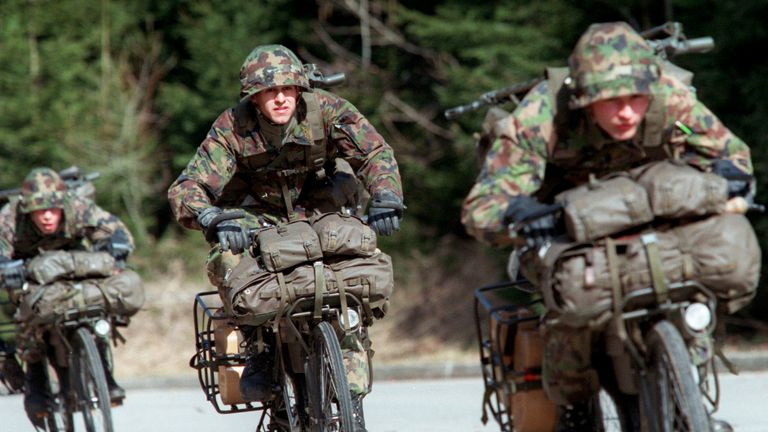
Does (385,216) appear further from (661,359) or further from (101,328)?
(101,328)

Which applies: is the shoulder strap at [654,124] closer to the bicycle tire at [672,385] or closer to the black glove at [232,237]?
the bicycle tire at [672,385]

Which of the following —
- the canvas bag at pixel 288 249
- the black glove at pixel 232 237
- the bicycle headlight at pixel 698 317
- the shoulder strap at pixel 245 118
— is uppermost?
the shoulder strap at pixel 245 118

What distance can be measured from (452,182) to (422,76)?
90.9 inches

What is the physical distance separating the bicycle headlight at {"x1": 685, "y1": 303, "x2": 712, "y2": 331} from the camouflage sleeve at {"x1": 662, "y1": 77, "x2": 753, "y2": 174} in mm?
675

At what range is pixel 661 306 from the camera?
4883 millimetres

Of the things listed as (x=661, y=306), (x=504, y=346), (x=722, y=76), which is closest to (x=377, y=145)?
(x=504, y=346)

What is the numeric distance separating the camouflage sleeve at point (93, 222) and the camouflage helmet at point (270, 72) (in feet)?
10.8

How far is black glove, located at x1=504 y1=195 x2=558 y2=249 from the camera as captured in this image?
4.96 m

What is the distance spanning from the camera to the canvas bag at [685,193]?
15.8ft

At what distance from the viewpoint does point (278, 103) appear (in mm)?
6945

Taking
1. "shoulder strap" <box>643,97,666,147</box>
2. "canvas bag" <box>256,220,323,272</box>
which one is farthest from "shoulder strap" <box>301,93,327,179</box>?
"shoulder strap" <box>643,97,666,147</box>

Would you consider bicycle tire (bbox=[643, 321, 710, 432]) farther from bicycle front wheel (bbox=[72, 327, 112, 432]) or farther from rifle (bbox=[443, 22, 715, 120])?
bicycle front wheel (bbox=[72, 327, 112, 432])

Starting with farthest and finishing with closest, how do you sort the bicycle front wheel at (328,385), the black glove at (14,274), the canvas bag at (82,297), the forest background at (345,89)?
the forest background at (345,89) → the black glove at (14,274) → the canvas bag at (82,297) → the bicycle front wheel at (328,385)

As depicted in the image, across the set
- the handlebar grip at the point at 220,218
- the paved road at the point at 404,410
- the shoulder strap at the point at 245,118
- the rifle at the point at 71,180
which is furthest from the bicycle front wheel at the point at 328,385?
the rifle at the point at 71,180
